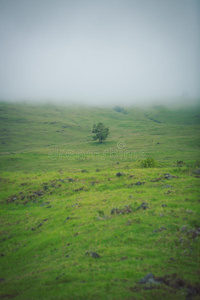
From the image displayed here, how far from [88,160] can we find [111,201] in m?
43.4

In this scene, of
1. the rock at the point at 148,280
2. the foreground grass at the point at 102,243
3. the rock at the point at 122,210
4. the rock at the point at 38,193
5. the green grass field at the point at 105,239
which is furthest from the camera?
the rock at the point at 38,193

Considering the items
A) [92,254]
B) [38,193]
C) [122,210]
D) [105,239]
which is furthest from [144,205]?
[38,193]

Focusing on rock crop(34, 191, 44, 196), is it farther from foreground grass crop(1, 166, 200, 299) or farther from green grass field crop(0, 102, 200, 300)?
foreground grass crop(1, 166, 200, 299)

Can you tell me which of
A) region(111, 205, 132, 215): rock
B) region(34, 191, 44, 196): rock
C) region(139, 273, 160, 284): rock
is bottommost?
region(34, 191, 44, 196): rock

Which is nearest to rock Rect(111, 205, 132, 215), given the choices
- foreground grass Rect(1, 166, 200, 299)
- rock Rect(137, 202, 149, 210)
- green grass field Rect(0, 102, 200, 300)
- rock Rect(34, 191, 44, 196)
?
green grass field Rect(0, 102, 200, 300)

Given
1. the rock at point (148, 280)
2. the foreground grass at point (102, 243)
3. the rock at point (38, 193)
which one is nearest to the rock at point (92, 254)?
the foreground grass at point (102, 243)

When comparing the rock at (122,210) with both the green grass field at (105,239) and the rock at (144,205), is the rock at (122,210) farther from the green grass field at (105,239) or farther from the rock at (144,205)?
the rock at (144,205)

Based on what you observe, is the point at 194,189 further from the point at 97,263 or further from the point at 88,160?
the point at 88,160

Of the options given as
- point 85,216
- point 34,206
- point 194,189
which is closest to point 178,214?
point 194,189

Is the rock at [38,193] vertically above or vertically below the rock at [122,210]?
below

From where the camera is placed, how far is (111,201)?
19.4m

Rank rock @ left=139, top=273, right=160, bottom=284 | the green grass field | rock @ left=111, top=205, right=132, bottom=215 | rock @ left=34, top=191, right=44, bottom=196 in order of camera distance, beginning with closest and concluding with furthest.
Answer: rock @ left=139, top=273, right=160, bottom=284 < the green grass field < rock @ left=111, top=205, right=132, bottom=215 < rock @ left=34, top=191, right=44, bottom=196

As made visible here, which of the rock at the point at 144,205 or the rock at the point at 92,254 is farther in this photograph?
the rock at the point at 144,205

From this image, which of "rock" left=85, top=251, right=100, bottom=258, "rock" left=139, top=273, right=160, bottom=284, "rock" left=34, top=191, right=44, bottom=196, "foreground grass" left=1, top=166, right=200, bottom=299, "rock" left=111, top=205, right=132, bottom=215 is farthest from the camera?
"rock" left=34, top=191, right=44, bottom=196
